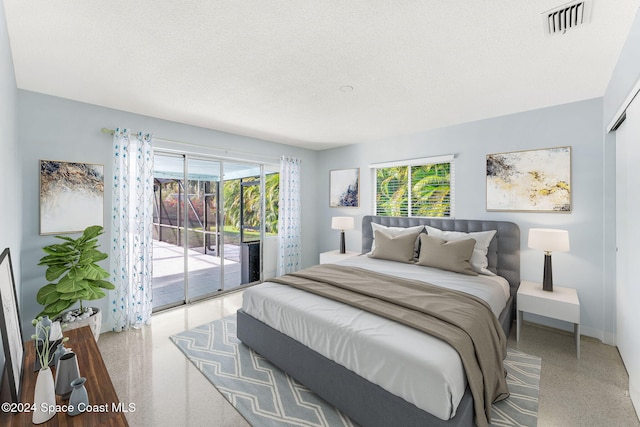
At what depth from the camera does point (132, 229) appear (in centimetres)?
331

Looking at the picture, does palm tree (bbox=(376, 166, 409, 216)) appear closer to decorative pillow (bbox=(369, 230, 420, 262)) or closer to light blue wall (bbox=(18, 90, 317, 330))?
decorative pillow (bbox=(369, 230, 420, 262))

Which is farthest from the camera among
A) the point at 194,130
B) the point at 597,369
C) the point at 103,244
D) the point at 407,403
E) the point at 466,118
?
the point at 194,130

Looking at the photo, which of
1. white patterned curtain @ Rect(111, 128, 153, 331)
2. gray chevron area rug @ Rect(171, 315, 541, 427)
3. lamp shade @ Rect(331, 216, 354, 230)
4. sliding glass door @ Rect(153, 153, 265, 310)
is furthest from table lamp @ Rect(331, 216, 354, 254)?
white patterned curtain @ Rect(111, 128, 153, 331)

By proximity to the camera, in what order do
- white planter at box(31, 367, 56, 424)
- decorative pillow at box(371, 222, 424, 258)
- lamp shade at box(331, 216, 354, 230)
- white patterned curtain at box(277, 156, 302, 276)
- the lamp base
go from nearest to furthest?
white planter at box(31, 367, 56, 424) → the lamp base → decorative pillow at box(371, 222, 424, 258) → lamp shade at box(331, 216, 354, 230) → white patterned curtain at box(277, 156, 302, 276)

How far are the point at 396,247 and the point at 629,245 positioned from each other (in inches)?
83.0

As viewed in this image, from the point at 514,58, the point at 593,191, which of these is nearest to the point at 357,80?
the point at 514,58

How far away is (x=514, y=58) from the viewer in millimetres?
2152

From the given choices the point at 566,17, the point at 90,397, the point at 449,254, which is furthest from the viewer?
the point at 449,254

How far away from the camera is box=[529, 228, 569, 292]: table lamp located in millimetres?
2783

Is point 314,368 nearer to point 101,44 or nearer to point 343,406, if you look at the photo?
point 343,406

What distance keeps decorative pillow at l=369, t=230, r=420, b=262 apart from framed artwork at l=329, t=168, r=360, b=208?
4.30ft

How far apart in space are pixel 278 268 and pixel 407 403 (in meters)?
3.75

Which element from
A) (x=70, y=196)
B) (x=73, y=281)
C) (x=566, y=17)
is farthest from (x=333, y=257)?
(x=566, y=17)

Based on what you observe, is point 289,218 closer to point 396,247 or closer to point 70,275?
point 396,247
